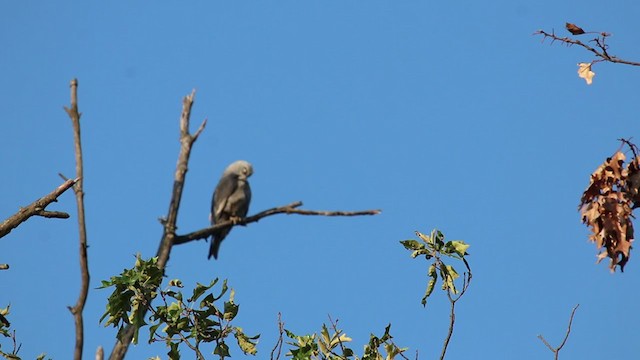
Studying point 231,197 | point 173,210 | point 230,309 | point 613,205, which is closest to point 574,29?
point 613,205

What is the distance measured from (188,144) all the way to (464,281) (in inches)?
87.0

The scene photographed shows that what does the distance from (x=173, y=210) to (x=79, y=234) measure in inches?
71.6

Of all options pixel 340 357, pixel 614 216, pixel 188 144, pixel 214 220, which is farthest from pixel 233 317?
pixel 214 220

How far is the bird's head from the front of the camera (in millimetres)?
13406

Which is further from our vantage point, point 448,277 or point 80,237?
point 448,277

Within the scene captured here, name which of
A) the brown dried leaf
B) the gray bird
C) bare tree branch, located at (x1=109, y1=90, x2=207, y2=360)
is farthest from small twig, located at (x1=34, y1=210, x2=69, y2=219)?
the gray bird

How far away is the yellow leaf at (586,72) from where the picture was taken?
17.4 feet

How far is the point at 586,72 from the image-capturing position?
5352 millimetres

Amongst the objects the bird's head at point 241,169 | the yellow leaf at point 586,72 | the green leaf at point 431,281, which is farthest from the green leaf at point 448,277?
the bird's head at point 241,169

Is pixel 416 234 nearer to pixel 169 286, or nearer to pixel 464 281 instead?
pixel 464 281

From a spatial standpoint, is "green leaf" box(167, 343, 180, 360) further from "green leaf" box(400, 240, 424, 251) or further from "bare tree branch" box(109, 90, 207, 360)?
"green leaf" box(400, 240, 424, 251)

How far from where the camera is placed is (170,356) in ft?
21.2

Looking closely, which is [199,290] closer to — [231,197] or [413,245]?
[413,245]

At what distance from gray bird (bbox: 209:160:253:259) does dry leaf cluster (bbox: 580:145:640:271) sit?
8.39 meters
